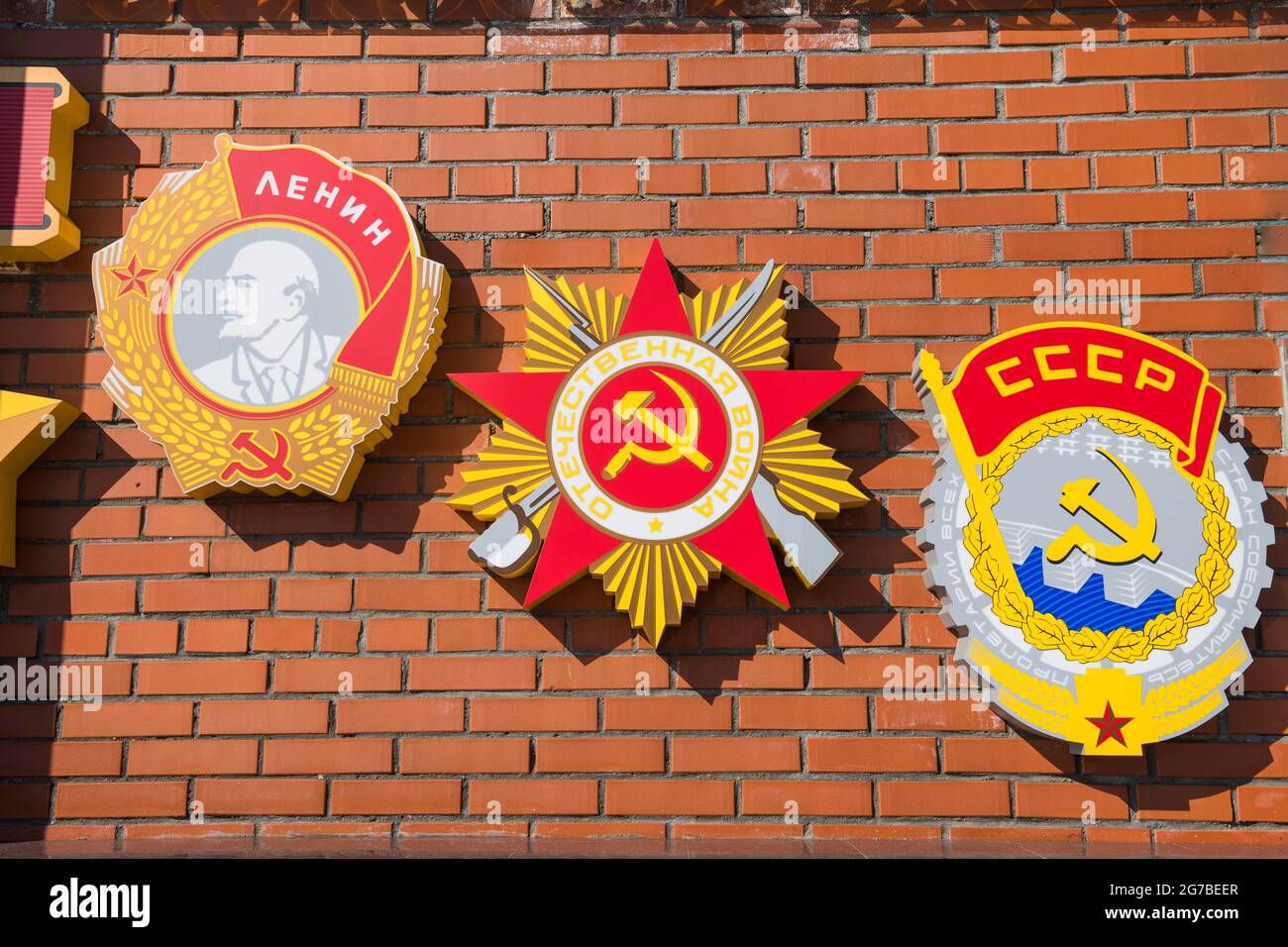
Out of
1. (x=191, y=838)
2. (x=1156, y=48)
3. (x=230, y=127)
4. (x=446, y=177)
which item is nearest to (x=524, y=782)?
(x=191, y=838)

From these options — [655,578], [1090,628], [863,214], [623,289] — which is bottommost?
[1090,628]

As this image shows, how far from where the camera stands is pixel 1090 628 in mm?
2205

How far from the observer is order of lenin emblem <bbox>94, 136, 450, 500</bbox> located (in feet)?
7.50

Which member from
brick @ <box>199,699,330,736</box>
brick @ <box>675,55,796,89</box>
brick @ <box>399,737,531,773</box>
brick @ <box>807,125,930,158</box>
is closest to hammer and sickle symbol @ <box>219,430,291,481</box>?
brick @ <box>199,699,330,736</box>

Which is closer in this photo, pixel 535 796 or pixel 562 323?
pixel 535 796

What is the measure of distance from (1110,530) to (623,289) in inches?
45.1

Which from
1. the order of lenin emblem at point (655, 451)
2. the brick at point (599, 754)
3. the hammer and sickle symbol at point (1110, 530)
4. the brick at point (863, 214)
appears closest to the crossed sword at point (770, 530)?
the order of lenin emblem at point (655, 451)

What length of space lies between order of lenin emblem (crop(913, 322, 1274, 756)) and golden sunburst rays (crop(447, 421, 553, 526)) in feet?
2.71

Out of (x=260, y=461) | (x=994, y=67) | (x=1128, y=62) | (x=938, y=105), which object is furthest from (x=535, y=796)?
(x=1128, y=62)

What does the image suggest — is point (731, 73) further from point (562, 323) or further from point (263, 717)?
point (263, 717)

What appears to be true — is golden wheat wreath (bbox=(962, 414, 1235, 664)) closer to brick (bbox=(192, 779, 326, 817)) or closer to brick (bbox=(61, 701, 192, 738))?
brick (bbox=(192, 779, 326, 817))

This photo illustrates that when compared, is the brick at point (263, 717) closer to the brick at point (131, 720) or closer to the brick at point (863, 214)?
the brick at point (131, 720)

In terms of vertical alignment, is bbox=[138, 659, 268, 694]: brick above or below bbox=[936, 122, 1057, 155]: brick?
below
